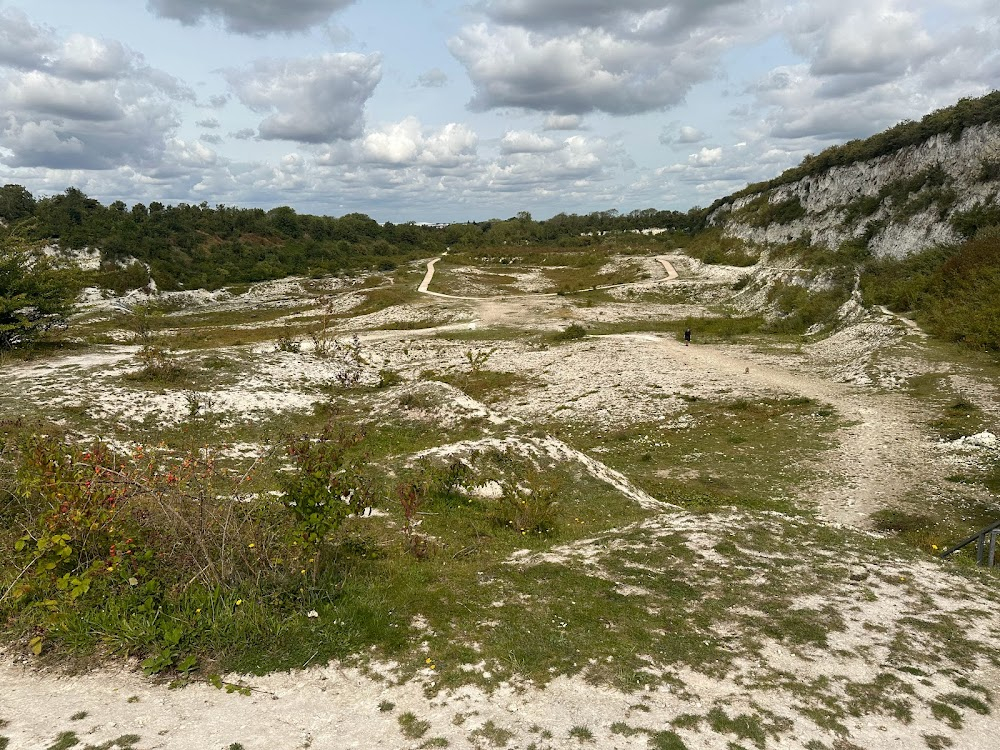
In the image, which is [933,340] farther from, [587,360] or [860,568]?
[860,568]

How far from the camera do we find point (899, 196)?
55.8 metres

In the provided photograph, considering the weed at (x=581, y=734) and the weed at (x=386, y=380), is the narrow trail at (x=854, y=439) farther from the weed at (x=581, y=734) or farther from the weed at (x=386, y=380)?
the weed at (x=386, y=380)

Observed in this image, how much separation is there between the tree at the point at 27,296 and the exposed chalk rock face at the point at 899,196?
60068 mm

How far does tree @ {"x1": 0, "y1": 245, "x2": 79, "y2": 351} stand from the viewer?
922 inches

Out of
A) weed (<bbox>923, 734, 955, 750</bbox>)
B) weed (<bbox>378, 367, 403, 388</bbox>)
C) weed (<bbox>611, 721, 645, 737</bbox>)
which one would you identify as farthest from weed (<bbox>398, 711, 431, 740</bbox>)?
weed (<bbox>378, 367, 403, 388</bbox>)

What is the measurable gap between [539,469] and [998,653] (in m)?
10.4

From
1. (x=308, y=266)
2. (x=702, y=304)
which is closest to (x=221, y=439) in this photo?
(x=702, y=304)

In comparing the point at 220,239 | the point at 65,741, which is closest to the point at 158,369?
the point at 65,741

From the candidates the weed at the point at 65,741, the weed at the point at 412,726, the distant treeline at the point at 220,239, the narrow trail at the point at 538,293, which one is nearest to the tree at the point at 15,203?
the distant treeline at the point at 220,239

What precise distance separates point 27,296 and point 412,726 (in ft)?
90.9

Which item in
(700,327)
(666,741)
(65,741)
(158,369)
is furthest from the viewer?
(700,327)

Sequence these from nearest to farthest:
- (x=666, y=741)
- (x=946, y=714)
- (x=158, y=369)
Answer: (x=666, y=741), (x=946, y=714), (x=158, y=369)

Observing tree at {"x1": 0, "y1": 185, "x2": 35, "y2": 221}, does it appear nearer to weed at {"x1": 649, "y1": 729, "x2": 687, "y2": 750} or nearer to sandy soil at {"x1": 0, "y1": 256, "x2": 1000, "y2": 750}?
sandy soil at {"x1": 0, "y1": 256, "x2": 1000, "y2": 750}

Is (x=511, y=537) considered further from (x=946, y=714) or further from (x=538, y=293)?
(x=538, y=293)
